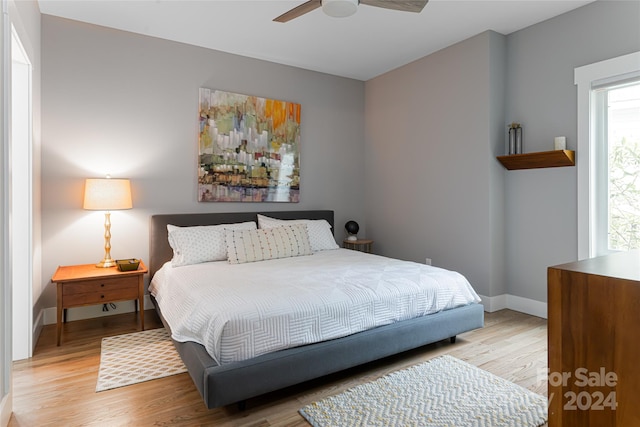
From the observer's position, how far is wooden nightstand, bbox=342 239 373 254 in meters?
4.82

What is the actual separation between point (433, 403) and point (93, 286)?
2.65 m

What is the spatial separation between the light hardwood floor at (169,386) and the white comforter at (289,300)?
325 millimetres

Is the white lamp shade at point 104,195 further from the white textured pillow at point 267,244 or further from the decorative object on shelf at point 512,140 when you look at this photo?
the decorative object on shelf at point 512,140

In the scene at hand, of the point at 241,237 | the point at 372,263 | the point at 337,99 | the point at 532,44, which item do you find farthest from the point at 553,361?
the point at 337,99

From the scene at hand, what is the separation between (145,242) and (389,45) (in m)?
3.26

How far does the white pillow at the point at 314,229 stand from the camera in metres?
4.09

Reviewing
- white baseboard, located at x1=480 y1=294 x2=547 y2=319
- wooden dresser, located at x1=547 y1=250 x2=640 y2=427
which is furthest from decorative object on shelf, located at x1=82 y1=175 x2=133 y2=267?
white baseboard, located at x1=480 y1=294 x2=547 y2=319

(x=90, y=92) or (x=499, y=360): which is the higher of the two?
(x=90, y=92)

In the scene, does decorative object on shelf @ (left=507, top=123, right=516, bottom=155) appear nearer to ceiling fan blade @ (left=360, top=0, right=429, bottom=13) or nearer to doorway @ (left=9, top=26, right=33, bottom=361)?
ceiling fan blade @ (left=360, top=0, right=429, bottom=13)

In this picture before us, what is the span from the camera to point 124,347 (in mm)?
2865

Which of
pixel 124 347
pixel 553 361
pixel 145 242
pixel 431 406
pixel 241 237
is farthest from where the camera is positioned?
pixel 145 242

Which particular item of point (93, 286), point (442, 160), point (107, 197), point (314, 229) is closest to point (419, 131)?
point (442, 160)

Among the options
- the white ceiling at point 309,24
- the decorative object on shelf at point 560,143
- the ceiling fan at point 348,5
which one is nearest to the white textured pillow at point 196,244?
the white ceiling at point 309,24

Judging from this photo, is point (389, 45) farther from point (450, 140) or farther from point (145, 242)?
point (145, 242)
